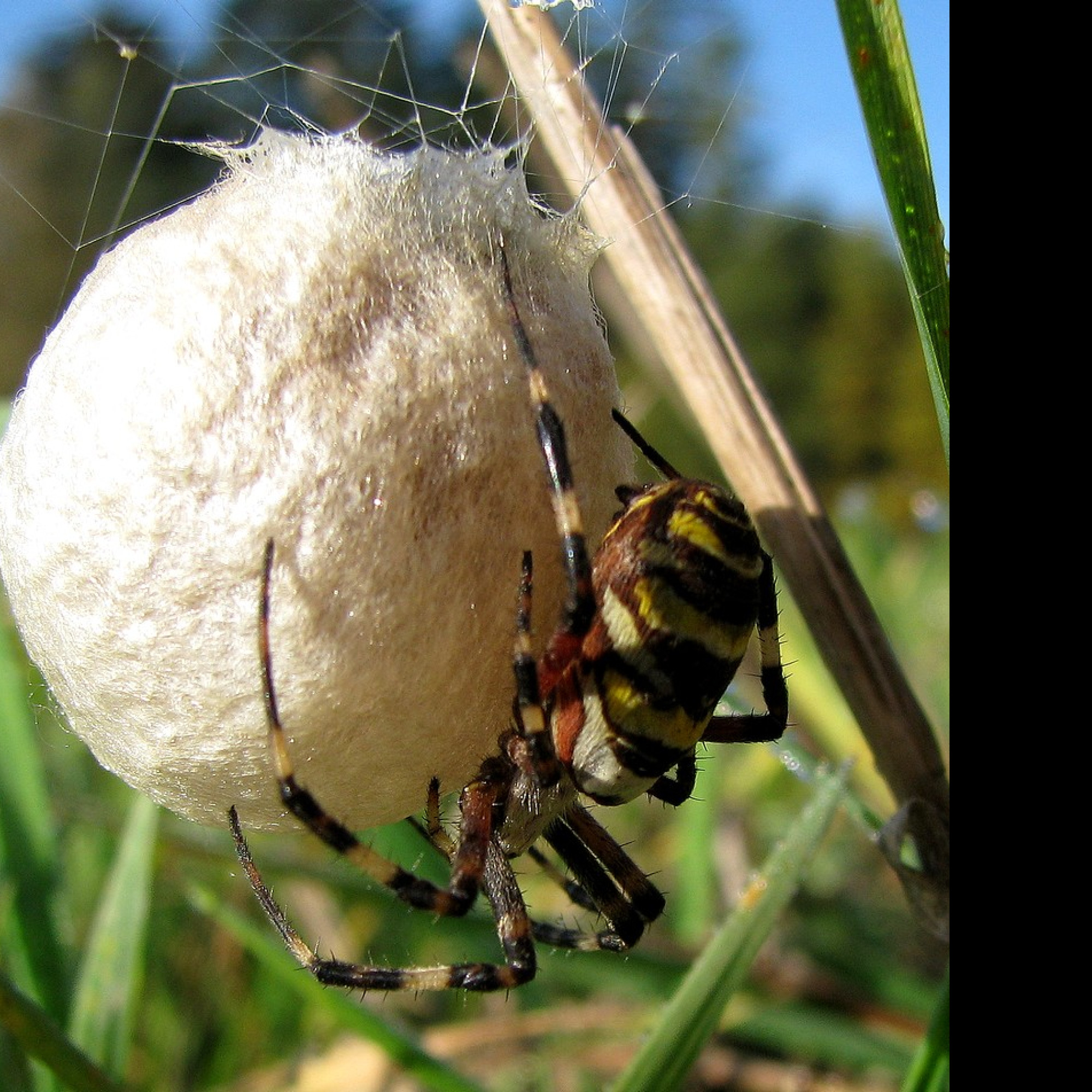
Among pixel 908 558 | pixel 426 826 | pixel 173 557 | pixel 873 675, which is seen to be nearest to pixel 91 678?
pixel 173 557

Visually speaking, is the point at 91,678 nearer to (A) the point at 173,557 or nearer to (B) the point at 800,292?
(A) the point at 173,557

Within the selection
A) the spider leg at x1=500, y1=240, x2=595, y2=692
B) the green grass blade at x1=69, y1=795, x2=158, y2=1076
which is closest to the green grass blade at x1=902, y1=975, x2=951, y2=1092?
the spider leg at x1=500, y1=240, x2=595, y2=692

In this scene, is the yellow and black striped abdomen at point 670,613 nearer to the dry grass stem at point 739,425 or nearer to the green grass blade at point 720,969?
the dry grass stem at point 739,425

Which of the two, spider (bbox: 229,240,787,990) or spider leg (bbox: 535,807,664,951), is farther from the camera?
spider leg (bbox: 535,807,664,951)

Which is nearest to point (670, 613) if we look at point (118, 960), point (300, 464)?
point (300, 464)

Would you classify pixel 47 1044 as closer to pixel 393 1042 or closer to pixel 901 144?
pixel 393 1042

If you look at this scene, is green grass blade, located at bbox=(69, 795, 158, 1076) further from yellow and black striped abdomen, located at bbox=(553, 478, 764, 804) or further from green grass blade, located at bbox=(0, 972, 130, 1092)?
yellow and black striped abdomen, located at bbox=(553, 478, 764, 804)
